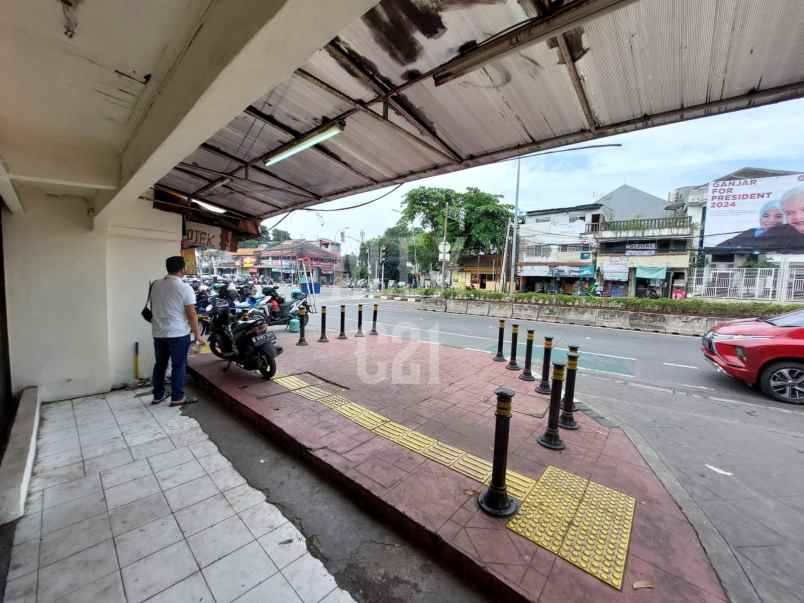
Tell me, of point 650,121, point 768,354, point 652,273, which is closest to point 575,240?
point 652,273

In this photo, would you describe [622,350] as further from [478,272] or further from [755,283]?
[478,272]

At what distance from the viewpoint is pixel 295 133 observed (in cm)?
333

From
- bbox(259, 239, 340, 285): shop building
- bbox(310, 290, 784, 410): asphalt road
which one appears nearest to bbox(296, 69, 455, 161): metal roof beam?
bbox(310, 290, 784, 410): asphalt road

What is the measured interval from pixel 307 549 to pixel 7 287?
183 inches

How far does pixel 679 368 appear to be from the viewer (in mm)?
6816

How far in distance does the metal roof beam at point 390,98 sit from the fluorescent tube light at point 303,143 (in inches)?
23.3

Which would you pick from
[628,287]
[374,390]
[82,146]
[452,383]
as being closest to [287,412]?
[374,390]

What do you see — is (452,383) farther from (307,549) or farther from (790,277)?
(790,277)

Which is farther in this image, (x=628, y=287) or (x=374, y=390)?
(x=628, y=287)

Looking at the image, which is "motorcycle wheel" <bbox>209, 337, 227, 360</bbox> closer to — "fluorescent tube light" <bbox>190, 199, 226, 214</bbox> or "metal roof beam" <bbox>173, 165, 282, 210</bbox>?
"fluorescent tube light" <bbox>190, 199, 226, 214</bbox>

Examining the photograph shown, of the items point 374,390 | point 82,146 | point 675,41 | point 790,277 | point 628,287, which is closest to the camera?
point 675,41

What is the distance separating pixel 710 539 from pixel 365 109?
4.12 m

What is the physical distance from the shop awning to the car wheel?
66.3 ft

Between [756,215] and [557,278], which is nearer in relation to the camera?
[756,215]
